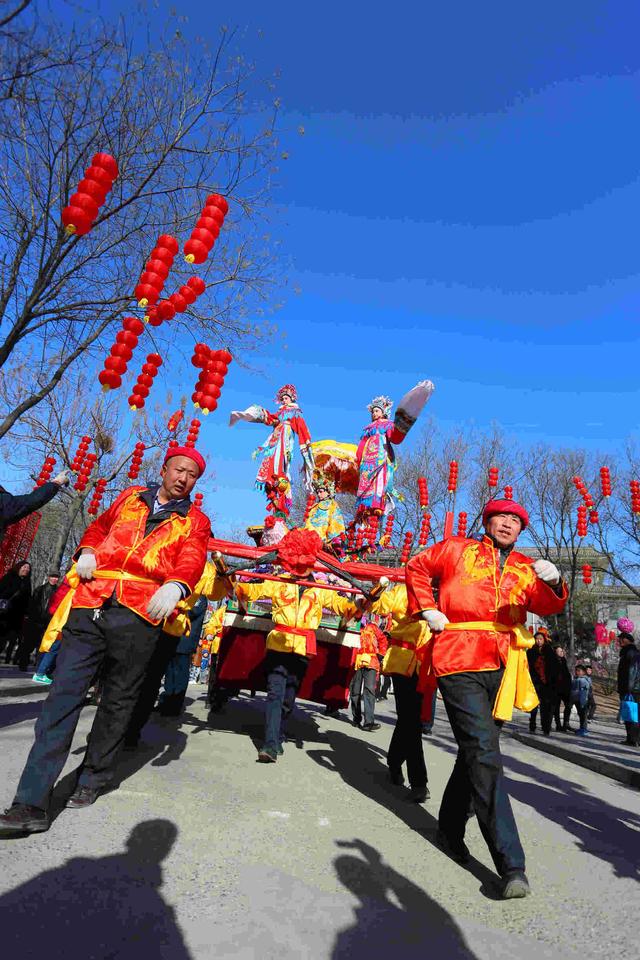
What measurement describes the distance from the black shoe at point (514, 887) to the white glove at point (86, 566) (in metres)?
Answer: 2.67

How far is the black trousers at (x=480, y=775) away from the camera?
3152mm

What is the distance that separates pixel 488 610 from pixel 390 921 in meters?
1.72

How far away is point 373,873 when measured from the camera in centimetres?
306

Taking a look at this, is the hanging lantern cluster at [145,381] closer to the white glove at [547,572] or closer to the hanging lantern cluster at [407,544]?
the hanging lantern cluster at [407,544]

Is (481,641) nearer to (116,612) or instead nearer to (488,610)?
(488,610)

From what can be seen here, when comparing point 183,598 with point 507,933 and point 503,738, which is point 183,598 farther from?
point 503,738

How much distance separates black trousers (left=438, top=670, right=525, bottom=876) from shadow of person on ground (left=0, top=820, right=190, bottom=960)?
1.65 m

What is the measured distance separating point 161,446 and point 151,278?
577 inches

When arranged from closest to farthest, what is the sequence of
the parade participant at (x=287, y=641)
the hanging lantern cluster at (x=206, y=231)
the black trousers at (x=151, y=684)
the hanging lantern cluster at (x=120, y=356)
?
1. the black trousers at (x=151, y=684)
2. the parade participant at (x=287, y=641)
3. the hanging lantern cluster at (x=206, y=231)
4. the hanging lantern cluster at (x=120, y=356)

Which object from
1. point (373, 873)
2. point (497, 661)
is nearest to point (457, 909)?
point (373, 873)

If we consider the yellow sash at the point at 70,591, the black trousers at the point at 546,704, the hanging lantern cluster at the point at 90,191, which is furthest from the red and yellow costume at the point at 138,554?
the black trousers at the point at 546,704

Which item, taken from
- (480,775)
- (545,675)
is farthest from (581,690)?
(480,775)

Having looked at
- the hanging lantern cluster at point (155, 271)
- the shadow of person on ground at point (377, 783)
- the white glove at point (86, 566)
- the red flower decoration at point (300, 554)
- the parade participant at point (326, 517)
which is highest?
the hanging lantern cluster at point (155, 271)

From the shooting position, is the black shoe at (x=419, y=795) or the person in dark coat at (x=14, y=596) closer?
the black shoe at (x=419, y=795)
